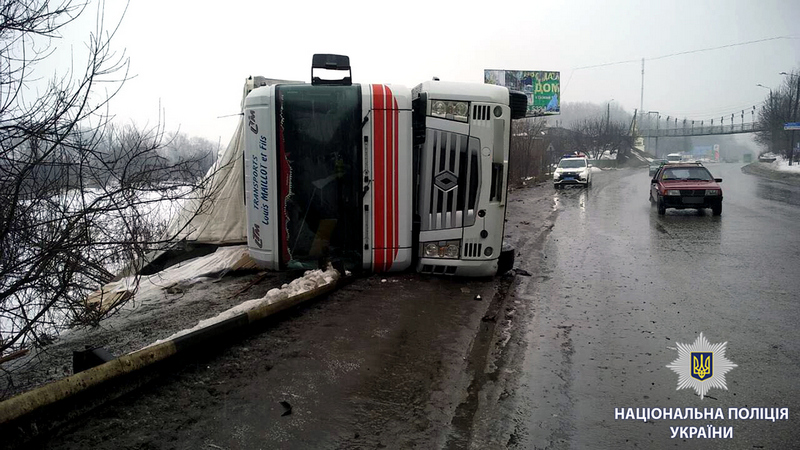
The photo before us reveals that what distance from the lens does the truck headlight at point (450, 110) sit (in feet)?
22.0

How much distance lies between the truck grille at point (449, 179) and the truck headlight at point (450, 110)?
20 cm

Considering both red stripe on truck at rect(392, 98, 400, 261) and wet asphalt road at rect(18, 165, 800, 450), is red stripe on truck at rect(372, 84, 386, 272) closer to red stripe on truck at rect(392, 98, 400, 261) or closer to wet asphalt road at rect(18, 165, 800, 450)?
red stripe on truck at rect(392, 98, 400, 261)

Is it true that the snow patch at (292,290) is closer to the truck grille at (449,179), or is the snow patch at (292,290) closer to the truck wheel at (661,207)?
the truck grille at (449,179)

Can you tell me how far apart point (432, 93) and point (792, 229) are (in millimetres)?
10203

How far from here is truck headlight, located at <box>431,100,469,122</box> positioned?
6.71 m

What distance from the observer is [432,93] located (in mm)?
6727

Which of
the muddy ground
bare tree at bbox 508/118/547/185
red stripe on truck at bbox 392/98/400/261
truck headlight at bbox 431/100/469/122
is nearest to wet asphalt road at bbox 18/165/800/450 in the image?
the muddy ground

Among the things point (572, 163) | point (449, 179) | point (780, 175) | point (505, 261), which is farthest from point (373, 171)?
point (780, 175)

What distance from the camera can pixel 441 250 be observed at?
704 centimetres

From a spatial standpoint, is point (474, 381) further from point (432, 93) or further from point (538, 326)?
point (432, 93)

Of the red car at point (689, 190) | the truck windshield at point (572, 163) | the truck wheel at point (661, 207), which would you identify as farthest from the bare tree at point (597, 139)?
the truck wheel at point (661, 207)

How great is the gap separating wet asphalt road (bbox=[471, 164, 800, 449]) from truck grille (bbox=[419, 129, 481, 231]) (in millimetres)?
1392

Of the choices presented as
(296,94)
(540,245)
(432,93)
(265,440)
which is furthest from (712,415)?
(540,245)

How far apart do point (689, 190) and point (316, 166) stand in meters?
12.9
